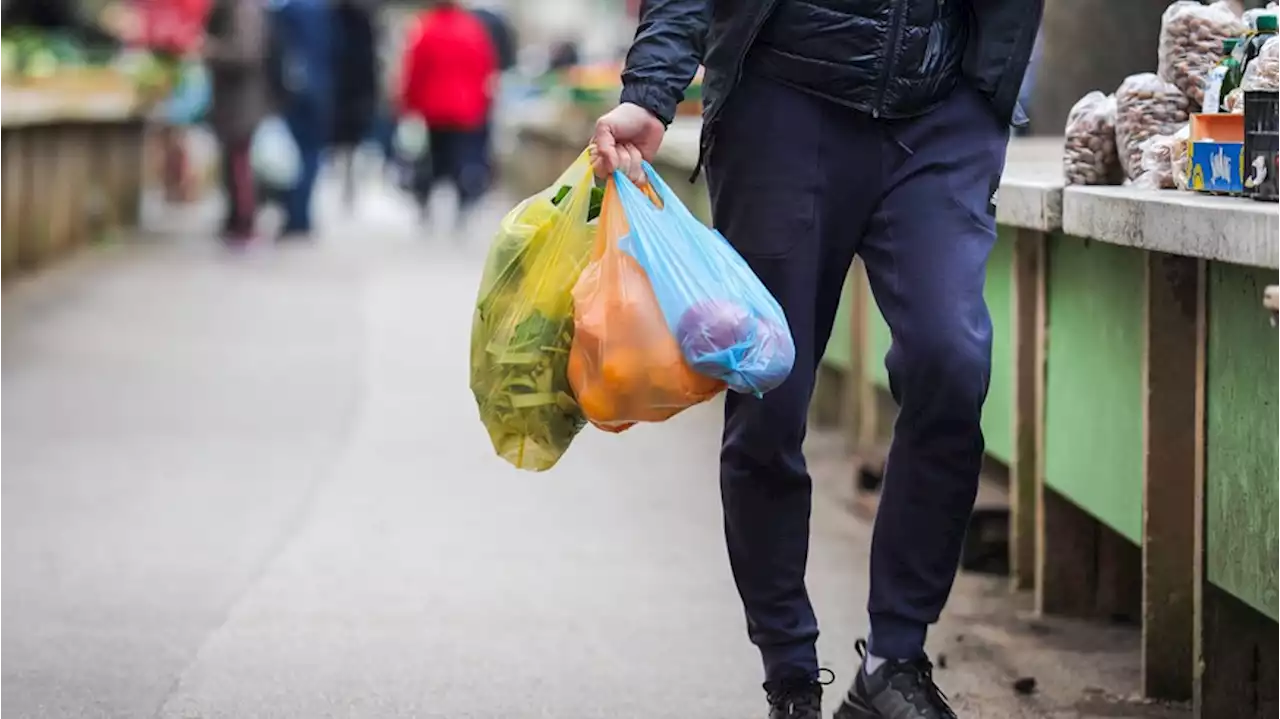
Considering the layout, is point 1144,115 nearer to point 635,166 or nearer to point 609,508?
point 635,166

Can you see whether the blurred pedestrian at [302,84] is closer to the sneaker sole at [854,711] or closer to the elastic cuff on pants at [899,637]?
the sneaker sole at [854,711]

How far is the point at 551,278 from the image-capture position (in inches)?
163

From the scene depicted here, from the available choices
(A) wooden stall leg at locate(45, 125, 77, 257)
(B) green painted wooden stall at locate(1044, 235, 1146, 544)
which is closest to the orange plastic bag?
(B) green painted wooden stall at locate(1044, 235, 1146, 544)

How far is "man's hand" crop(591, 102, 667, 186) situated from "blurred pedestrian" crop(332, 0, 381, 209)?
18103 millimetres

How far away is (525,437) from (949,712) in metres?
0.91

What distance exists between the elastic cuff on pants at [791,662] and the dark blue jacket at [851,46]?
3.11 feet

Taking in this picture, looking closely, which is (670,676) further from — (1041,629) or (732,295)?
(732,295)

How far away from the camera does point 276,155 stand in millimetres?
18531

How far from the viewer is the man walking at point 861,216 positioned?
154 inches

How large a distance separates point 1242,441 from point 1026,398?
1634mm

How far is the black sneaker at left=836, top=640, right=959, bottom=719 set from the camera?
13.3 ft

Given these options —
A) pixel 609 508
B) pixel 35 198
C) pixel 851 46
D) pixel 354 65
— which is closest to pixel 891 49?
pixel 851 46

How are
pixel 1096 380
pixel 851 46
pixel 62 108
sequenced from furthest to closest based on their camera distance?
pixel 62 108, pixel 1096 380, pixel 851 46

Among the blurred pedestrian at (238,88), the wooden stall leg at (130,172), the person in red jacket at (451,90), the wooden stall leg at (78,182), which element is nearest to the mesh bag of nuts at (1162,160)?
the wooden stall leg at (78,182)
